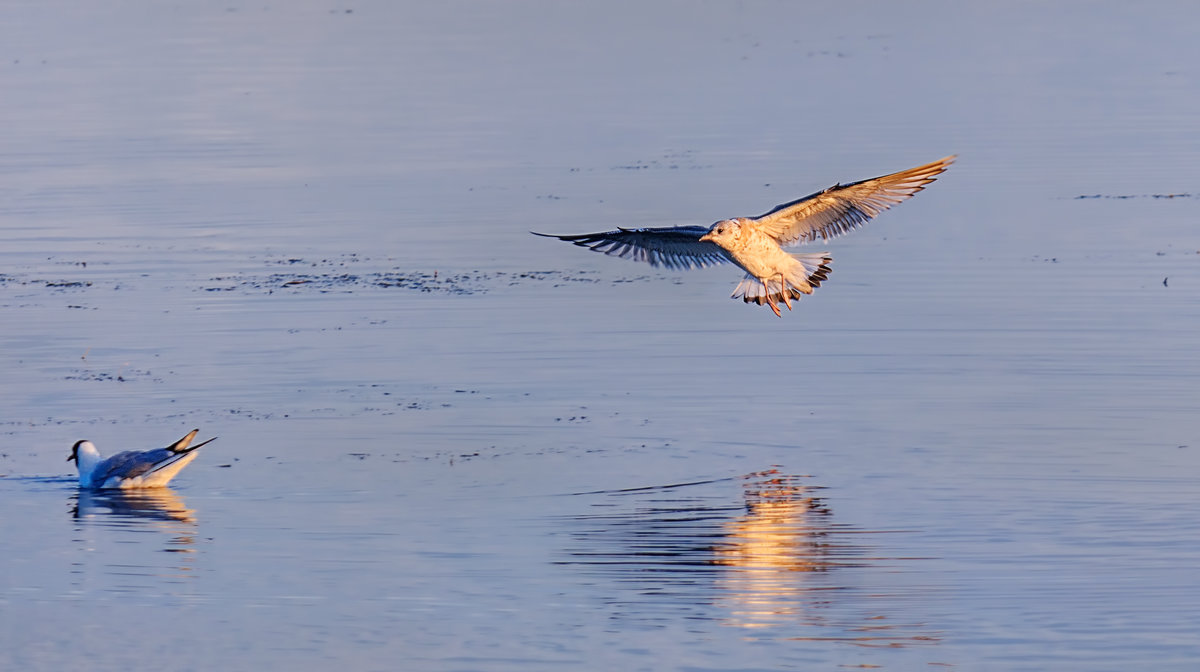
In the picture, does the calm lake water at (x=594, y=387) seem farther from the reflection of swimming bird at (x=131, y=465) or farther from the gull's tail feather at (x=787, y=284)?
the gull's tail feather at (x=787, y=284)

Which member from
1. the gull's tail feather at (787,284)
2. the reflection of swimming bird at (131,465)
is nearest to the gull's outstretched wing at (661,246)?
the gull's tail feather at (787,284)

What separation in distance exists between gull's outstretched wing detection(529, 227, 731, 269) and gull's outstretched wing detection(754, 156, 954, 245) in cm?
44

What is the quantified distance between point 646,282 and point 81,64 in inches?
719

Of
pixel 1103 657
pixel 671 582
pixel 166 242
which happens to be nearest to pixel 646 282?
pixel 166 242

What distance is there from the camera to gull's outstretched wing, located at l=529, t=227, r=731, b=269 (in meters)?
11.9

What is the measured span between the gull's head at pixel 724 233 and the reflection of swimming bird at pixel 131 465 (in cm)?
348

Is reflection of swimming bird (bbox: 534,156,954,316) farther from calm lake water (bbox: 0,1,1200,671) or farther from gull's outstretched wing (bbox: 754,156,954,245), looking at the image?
calm lake water (bbox: 0,1,1200,671)

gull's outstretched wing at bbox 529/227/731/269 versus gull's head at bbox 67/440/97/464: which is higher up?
gull's outstretched wing at bbox 529/227/731/269

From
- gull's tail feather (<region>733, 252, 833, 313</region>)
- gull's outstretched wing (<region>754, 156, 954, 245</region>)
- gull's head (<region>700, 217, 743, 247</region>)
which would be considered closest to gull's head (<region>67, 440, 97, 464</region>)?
gull's head (<region>700, 217, 743, 247</region>)

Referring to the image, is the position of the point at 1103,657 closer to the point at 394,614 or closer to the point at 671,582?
the point at 671,582

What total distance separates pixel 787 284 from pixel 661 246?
0.88 m

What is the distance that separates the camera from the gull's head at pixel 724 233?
11834 mm

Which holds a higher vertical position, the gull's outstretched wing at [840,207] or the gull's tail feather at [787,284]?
the gull's outstretched wing at [840,207]

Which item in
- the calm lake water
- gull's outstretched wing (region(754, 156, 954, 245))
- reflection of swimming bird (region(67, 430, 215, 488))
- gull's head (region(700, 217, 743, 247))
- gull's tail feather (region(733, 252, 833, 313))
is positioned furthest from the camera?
gull's tail feather (region(733, 252, 833, 313))
